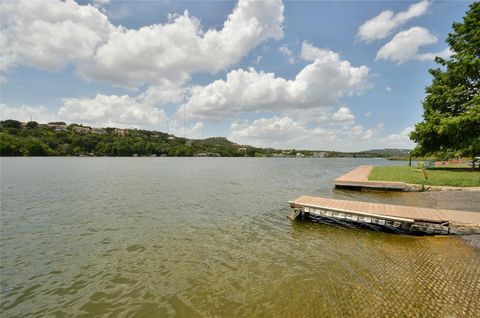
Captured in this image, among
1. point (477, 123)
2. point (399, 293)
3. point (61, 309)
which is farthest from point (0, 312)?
point (477, 123)

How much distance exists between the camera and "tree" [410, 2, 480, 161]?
63.6ft

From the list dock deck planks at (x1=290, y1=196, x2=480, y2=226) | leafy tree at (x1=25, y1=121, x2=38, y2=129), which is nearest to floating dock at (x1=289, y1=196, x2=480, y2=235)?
dock deck planks at (x1=290, y1=196, x2=480, y2=226)

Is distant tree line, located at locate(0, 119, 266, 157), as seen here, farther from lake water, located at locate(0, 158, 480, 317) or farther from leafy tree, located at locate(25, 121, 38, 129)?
lake water, located at locate(0, 158, 480, 317)

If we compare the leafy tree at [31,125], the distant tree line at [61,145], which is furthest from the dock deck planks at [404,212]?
the leafy tree at [31,125]

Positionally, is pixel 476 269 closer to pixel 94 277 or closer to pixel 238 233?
pixel 238 233

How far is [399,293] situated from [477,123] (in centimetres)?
2044

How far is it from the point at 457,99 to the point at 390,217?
19.1m

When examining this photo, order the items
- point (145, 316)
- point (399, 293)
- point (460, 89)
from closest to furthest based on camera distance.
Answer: point (145, 316)
point (399, 293)
point (460, 89)

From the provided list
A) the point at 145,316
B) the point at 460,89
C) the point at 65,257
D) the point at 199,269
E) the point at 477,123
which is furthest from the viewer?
the point at 460,89

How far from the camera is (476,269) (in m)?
7.06

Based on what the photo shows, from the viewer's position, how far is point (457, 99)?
22.0 meters

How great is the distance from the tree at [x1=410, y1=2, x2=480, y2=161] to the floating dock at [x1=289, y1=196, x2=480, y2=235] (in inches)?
466

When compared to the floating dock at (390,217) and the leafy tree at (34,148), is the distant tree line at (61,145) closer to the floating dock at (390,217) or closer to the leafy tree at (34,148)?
the leafy tree at (34,148)

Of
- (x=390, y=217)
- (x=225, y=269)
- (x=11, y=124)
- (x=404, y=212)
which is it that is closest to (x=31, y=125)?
(x=11, y=124)
